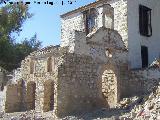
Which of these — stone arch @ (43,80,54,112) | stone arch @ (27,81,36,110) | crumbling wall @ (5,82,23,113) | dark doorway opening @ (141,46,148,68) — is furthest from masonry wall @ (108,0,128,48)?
crumbling wall @ (5,82,23,113)

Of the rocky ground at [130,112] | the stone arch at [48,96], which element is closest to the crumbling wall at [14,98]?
the rocky ground at [130,112]

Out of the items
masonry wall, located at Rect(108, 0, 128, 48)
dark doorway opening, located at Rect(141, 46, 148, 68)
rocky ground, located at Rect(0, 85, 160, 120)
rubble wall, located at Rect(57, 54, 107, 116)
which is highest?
masonry wall, located at Rect(108, 0, 128, 48)

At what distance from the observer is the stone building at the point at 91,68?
16.1 m

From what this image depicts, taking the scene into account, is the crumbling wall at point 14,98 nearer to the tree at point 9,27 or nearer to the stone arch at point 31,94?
the stone arch at point 31,94

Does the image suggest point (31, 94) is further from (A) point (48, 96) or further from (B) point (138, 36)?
(B) point (138, 36)

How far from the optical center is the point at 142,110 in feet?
42.4

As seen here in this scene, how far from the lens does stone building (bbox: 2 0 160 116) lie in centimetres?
1611

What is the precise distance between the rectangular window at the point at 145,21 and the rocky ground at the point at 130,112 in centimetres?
536

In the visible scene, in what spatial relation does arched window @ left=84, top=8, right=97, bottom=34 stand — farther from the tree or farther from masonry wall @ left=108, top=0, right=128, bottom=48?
the tree

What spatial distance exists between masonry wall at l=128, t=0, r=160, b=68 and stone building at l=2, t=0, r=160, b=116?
2.5 inches

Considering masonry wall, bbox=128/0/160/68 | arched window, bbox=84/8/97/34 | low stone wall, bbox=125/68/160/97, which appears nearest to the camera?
low stone wall, bbox=125/68/160/97

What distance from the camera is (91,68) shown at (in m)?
16.9

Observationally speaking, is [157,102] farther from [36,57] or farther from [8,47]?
[8,47]

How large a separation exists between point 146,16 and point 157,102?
9794mm
